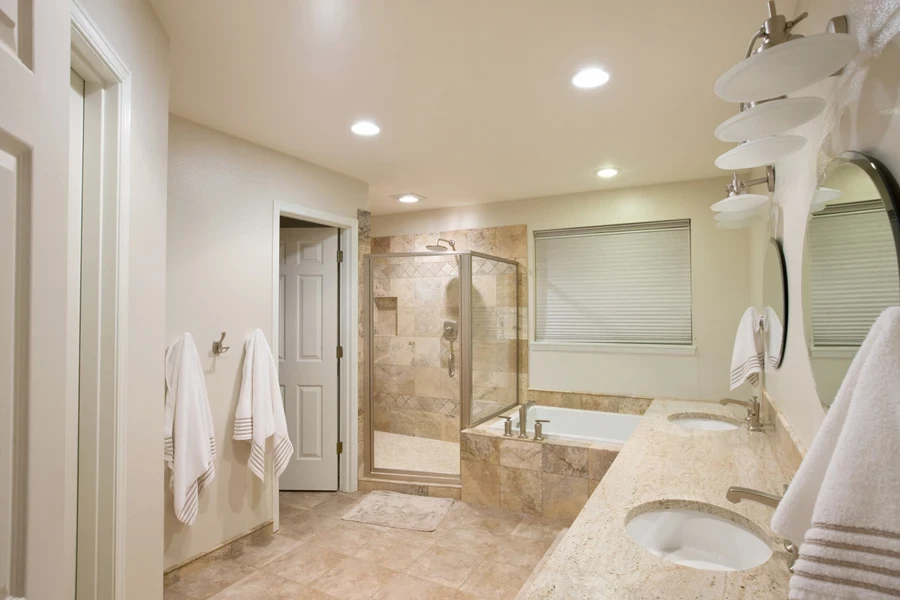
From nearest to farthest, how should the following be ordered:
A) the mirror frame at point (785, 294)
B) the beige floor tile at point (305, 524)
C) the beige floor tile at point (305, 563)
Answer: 1. the mirror frame at point (785, 294)
2. the beige floor tile at point (305, 563)
3. the beige floor tile at point (305, 524)

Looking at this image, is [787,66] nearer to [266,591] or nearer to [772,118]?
[772,118]

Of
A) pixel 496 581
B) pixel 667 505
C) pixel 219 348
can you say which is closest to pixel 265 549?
pixel 219 348

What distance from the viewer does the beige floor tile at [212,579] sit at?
7.79ft

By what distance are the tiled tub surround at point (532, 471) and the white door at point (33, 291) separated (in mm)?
2838

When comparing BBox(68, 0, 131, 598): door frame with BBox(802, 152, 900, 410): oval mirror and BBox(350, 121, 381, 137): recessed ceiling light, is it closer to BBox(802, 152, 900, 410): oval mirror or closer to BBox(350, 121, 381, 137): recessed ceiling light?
BBox(350, 121, 381, 137): recessed ceiling light

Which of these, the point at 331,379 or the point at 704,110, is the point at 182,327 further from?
the point at 704,110

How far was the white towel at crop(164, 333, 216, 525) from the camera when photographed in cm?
229

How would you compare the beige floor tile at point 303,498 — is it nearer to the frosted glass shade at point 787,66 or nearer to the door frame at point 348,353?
the door frame at point 348,353

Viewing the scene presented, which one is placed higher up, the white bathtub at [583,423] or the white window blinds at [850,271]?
the white window blinds at [850,271]

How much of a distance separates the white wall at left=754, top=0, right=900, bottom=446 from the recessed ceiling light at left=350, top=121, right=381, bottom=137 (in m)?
1.89

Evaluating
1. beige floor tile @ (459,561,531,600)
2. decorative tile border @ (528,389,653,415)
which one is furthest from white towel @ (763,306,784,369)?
beige floor tile @ (459,561,531,600)

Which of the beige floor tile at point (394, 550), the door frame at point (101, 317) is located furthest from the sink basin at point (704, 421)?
the door frame at point (101, 317)

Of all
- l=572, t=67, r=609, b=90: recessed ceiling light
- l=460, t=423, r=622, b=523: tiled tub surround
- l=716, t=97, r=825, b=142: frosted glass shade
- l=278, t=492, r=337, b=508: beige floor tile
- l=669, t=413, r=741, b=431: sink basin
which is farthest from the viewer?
l=278, t=492, r=337, b=508: beige floor tile

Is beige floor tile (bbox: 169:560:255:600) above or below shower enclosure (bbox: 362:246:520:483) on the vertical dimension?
below
